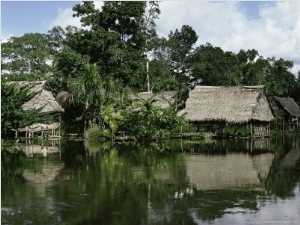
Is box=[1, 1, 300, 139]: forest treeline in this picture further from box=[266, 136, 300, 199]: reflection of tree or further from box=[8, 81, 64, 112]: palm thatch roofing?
box=[266, 136, 300, 199]: reflection of tree

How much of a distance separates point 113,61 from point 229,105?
32.5 ft

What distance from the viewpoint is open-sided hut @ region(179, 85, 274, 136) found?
31016 millimetres

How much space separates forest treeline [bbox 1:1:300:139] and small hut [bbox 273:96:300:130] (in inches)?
116

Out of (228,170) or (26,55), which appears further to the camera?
(26,55)

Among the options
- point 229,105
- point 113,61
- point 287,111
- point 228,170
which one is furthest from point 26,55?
point 228,170

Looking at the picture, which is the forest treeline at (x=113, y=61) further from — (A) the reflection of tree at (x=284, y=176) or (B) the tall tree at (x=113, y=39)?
(A) the reflection of tree at (x=284, y=176)

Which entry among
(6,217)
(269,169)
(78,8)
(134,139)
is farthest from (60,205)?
(78,8)

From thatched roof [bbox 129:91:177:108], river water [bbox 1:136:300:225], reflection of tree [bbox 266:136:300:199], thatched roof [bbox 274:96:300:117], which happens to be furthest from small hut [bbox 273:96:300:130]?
river water [bbox 1:136:300:225]

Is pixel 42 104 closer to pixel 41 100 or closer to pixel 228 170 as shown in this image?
pixel 41 100

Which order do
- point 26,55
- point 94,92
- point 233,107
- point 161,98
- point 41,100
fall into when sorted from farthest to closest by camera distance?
point 26,55 < point 161,98 < point 233,107 < point 94,92 < point 41,100

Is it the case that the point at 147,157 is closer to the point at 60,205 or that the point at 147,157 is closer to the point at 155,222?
the point at 60,205

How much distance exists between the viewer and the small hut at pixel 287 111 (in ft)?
144

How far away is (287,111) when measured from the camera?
43812mm

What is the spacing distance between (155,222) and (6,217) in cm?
288
